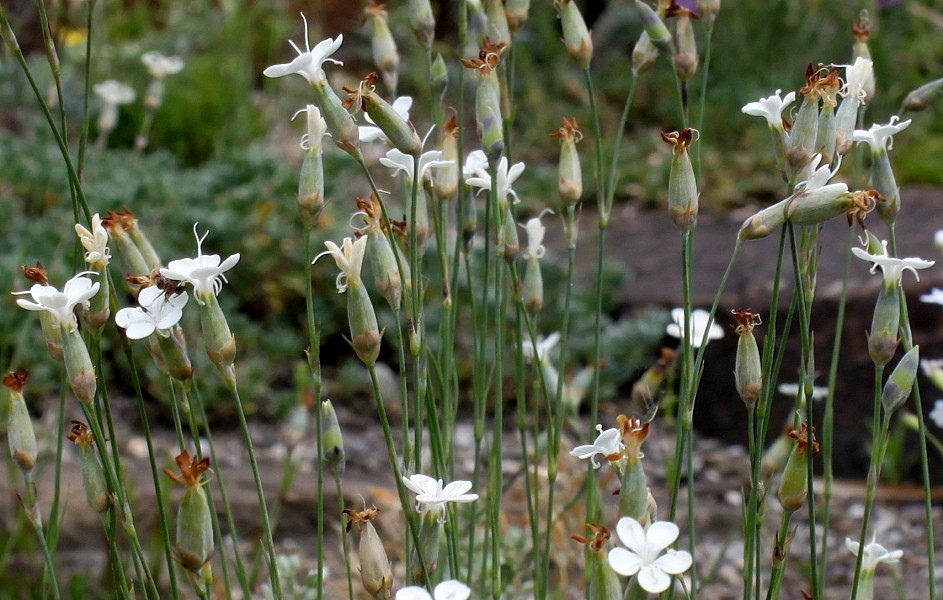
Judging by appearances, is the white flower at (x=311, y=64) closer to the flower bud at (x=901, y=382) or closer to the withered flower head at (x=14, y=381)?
the withered flower head at (x=14, y=381)

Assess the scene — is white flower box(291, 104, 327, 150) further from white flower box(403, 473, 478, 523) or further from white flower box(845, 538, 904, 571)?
white flower box(845, 538, 904, 571)

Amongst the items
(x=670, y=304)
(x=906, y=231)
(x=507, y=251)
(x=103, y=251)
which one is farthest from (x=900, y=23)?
(x=103, y=251)

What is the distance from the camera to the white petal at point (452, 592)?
663mm

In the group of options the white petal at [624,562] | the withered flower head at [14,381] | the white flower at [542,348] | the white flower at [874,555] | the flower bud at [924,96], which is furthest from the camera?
the white flower at [542,348]

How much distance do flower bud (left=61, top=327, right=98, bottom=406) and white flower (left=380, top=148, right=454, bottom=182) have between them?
299 millimetres

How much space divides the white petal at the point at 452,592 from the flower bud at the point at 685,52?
60 cm

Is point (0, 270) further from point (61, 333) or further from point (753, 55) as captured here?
point (753, 55)

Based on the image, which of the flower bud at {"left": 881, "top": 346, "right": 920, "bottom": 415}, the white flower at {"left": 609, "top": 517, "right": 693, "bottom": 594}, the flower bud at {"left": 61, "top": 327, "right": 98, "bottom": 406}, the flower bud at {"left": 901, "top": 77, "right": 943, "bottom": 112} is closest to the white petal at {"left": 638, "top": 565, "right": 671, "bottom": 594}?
the white flower at {"left": 609, "top": 517, "right": 693, "bottom": 594}

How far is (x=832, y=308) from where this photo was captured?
2439mm

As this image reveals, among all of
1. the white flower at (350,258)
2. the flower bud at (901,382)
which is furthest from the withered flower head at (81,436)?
the flower bud at (901,382)

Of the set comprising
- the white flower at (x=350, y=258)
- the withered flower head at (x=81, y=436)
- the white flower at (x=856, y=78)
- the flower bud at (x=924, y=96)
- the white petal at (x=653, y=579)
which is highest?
the white flower at (x=856, y=78)

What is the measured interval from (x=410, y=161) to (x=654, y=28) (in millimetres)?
264

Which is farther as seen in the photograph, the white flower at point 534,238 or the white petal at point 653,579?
the white flower at point 534,238

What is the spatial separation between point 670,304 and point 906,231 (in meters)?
0.68
